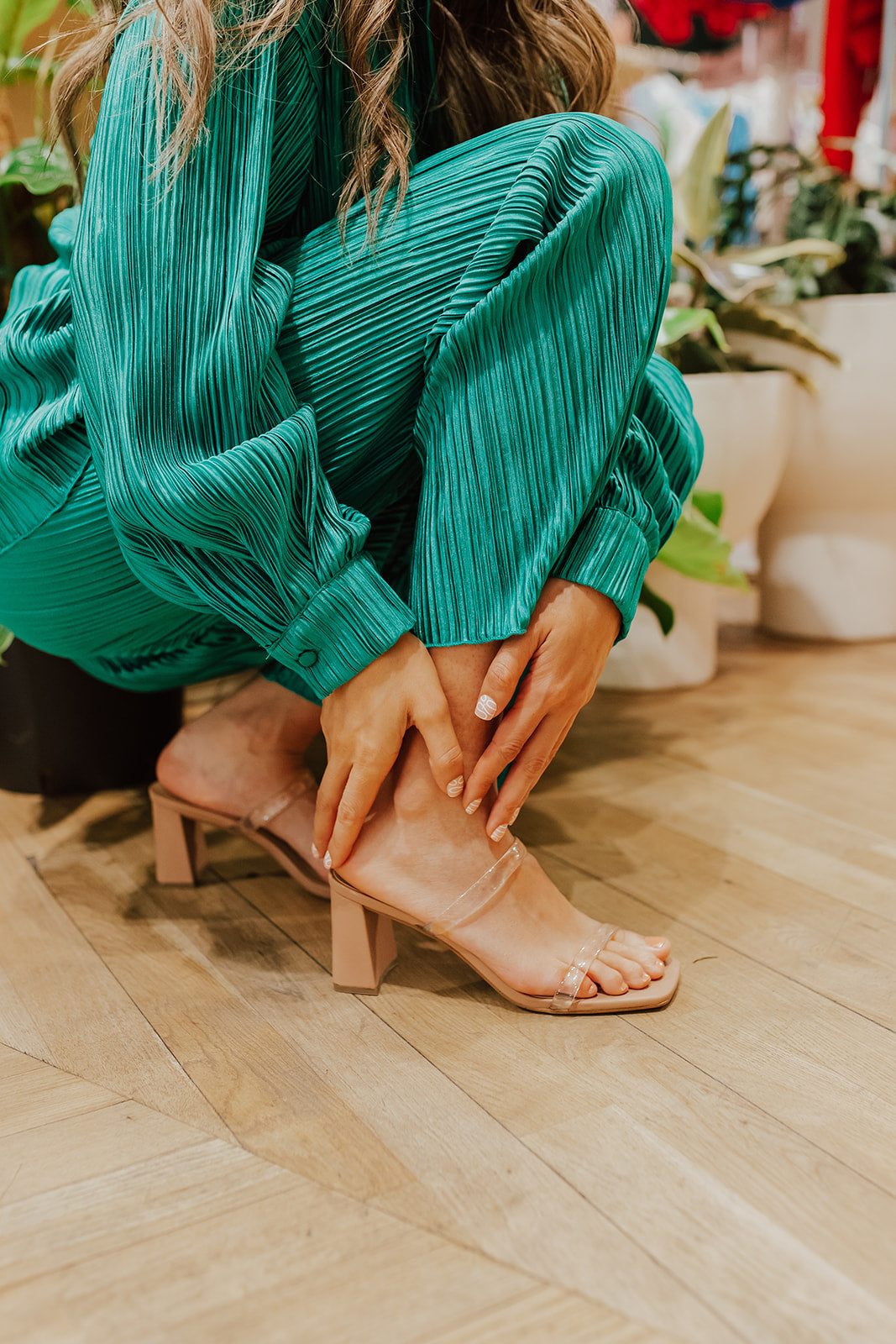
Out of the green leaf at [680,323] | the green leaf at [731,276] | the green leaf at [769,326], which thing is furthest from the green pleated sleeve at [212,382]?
the green leaf at [769,326]

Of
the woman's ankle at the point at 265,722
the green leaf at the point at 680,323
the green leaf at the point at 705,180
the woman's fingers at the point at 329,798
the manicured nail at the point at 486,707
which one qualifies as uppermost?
the green leaf at the point at 705,180

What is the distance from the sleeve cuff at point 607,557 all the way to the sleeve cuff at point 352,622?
104 millimetres

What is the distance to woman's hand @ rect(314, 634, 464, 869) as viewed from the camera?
0.59m

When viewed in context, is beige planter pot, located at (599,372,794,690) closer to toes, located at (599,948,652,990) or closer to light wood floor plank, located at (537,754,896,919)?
light wood floor plank, located at (537,754,896,919)

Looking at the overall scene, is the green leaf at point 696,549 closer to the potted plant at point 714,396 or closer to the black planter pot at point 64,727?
the potted plant at point 714,396

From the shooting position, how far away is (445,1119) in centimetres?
53

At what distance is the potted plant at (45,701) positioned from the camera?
1015 millimetres

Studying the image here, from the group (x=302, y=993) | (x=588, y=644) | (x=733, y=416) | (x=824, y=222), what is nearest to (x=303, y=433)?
(x=588, y=644)

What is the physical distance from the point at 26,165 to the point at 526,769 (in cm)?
75

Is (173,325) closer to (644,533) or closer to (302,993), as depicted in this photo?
(644,533)

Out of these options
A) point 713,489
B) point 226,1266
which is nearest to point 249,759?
point 226,1266

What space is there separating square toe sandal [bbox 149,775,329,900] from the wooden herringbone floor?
0.06ft

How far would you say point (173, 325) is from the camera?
0.57 m

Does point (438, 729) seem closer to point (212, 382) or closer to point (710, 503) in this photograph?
point (212, 382)
